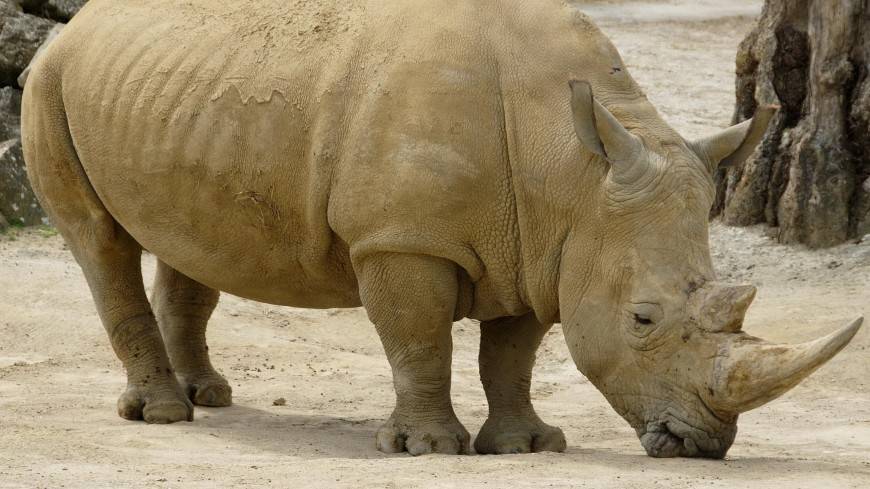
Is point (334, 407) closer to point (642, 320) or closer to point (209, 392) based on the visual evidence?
point (209, 392)

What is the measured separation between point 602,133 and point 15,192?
7664 millimetres

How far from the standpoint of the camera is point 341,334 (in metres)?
10.7

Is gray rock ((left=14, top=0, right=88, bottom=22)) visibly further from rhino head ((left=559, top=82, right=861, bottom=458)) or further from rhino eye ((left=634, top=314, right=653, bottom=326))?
rhino eye ((left=634, top=314, right=653, bottom=326))

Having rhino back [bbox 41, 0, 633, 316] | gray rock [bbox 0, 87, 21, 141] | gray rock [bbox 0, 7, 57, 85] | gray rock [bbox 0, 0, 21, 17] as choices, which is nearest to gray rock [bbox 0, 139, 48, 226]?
gray rock [bbox 0, 87, 21, 141]

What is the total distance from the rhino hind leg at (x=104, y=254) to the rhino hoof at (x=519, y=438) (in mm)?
1728

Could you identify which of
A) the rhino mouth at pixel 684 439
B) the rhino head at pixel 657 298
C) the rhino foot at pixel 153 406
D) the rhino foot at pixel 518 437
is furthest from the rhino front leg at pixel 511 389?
the rhino foot at pixel 153 406

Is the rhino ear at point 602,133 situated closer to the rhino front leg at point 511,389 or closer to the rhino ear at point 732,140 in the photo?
the rhino ear at point 732,140

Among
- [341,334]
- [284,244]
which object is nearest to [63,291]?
[341,334]

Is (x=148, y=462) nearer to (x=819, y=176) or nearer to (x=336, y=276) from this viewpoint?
(x=336, y=276)

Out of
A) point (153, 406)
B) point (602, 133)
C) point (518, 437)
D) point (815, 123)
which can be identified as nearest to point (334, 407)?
point (153, 406)

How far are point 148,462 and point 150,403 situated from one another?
1526 mm

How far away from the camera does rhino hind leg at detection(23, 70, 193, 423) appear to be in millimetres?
8031

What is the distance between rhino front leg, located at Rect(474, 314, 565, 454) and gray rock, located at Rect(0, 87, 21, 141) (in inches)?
273

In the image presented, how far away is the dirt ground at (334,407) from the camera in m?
6.00
